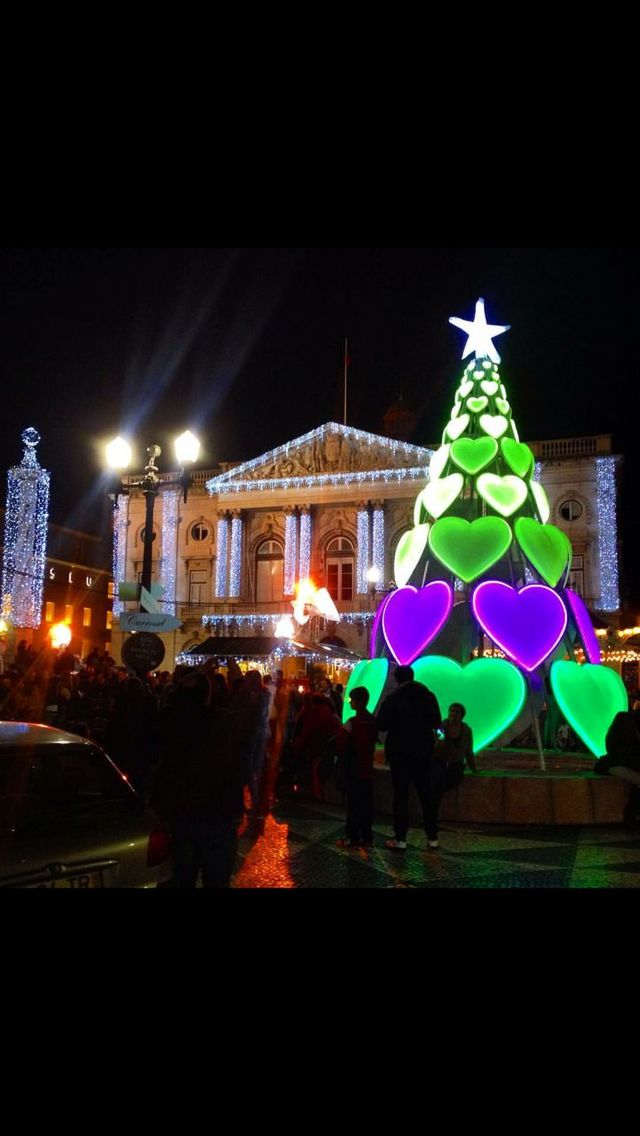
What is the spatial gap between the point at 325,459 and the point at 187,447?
3396 cm

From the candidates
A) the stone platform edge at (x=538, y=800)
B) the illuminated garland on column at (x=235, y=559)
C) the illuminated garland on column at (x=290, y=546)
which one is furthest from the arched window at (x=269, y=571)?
the stone platform edge at (x=538, y=800)

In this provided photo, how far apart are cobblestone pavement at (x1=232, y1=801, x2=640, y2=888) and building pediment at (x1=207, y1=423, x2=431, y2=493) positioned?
35.6 metres

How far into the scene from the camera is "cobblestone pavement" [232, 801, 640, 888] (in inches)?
292

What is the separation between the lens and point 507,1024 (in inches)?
161

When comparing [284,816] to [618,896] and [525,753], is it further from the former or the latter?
[618,896]

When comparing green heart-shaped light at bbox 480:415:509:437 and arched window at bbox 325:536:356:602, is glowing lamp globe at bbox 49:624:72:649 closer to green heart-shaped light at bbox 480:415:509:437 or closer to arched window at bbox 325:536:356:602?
green heart-shaped light at bbox 480:415:509:437

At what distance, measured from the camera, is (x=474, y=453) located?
43.1 feet

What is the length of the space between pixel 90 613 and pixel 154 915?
55.4m

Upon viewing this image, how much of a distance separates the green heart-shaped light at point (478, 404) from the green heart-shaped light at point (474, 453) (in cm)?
45

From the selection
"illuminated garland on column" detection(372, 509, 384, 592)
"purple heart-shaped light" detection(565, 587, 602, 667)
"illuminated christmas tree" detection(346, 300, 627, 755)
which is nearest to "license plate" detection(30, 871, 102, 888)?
"illuminated christmas tree" detection(346, 300, 627, 755)

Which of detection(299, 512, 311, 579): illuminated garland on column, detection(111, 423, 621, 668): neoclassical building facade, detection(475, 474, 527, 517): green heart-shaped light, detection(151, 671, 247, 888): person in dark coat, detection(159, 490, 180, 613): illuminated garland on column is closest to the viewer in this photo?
detection(151, 671, 247, 888): person in dark coat

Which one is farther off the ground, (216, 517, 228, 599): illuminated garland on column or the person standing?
(216, 517, 228, 599): illuminated garland on column

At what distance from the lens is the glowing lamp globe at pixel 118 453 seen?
1261cm

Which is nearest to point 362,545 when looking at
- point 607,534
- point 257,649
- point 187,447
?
point 607,534
